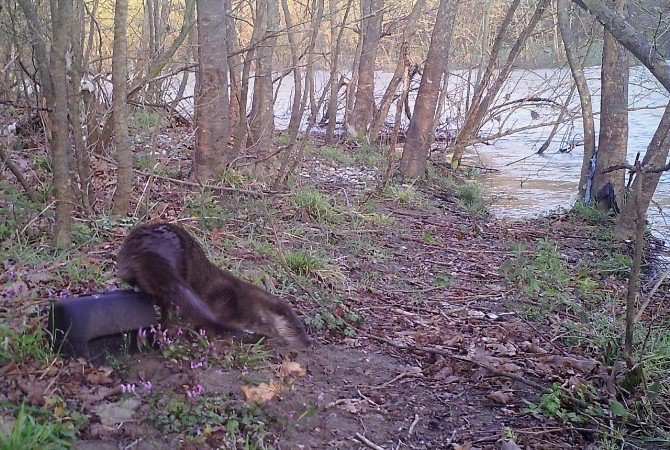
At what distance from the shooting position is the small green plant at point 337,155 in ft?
38.3

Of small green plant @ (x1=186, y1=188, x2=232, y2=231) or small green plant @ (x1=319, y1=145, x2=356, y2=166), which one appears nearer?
small green plant @ (x1=186, y1=188, x2=232, y2=231)

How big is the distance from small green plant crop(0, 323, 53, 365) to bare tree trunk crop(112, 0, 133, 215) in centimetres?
232

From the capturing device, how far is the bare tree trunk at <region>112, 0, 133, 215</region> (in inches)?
197

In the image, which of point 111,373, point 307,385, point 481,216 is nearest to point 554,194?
point 481,216

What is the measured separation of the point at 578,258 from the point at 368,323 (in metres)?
3.54

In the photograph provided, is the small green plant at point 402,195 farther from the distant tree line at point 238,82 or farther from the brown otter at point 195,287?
the brown otter at point 195,287

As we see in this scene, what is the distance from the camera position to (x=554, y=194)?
481 inches

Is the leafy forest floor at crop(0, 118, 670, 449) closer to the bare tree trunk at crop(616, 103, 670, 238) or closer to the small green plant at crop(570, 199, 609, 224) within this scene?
the bare tree trunk at crop(616, 103, 670, 238)

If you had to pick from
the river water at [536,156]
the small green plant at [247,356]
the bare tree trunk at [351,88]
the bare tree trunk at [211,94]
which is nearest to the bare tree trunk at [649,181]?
the river water at [536,156]

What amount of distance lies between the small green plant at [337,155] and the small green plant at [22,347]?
28.4 ft

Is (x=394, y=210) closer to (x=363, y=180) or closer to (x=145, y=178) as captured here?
(x=363, y=180)

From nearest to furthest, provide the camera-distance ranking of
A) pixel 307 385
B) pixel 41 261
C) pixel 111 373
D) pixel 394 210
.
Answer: pixel 111 373, pixel 307 385, pixel 41 261, pixel 394 210

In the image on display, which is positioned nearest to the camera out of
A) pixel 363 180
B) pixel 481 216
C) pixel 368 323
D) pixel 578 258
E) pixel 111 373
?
pixel 111 373

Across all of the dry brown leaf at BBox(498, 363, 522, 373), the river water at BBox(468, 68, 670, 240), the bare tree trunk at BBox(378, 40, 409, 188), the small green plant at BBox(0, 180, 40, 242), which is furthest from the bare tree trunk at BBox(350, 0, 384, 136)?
the dry brown leaf at BBox(498, 363, 522, 373)
